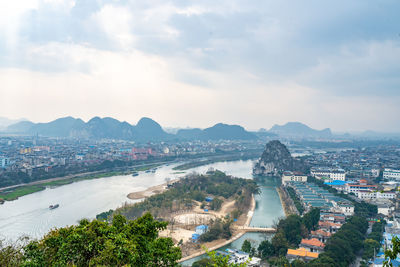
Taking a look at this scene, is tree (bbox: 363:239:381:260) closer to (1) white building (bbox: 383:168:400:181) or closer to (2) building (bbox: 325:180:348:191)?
(2) building (bbox: 325:180:348:191)

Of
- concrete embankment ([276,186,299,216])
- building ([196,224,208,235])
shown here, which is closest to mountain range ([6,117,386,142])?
concrete embankment ([276,186,299,216])

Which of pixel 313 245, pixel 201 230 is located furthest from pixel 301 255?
pixel 201 230

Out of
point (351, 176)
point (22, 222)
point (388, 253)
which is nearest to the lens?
point (388, 253)

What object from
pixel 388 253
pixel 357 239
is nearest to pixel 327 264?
pixel 357 239

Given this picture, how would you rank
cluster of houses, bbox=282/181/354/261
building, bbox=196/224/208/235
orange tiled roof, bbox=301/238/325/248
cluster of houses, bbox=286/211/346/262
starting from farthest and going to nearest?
1. building, bbox=196/224/208/235
2. orange tiled roof, bbox=301/238/325/248
3. cluster of houses, bbox=282/181/354/261
4. cluster of houses, bbox=286/211/346/262

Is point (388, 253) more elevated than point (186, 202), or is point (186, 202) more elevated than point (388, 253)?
point (388, 253)

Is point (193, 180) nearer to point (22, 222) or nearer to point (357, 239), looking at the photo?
point (22, 222)
